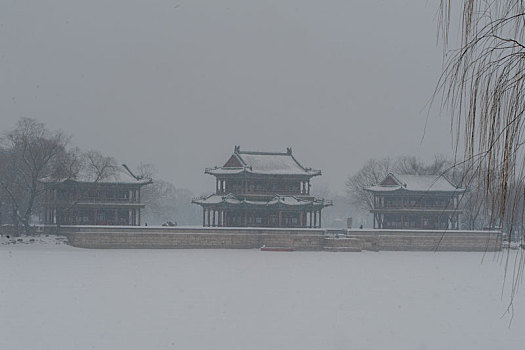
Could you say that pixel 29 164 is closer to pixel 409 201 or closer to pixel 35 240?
pixel 35 240

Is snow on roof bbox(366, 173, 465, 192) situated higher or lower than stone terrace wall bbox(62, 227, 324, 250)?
higher

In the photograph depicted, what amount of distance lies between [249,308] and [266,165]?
1201 inches

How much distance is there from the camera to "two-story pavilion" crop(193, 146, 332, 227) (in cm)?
4425

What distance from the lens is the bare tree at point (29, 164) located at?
137ft

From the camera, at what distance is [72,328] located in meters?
12.8

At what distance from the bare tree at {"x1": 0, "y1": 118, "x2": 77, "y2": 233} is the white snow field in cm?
1464

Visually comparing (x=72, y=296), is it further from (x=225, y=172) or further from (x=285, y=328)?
(x=225, y=172)

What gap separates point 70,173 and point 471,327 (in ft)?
110

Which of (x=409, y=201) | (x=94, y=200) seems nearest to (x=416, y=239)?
(x=409, y=201)

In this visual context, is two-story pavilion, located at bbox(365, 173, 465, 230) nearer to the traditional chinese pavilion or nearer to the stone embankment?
the stone embankment

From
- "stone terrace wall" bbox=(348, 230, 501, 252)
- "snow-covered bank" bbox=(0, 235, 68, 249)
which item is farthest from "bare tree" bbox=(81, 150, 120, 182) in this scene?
"stone terrace wall" bbox=(348, 230, 501, 252)

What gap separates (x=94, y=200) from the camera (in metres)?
44.0

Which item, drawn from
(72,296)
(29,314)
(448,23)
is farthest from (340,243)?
(448,23)

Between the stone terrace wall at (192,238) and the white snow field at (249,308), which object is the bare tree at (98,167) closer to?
the stone terrace wall at (192,238)
